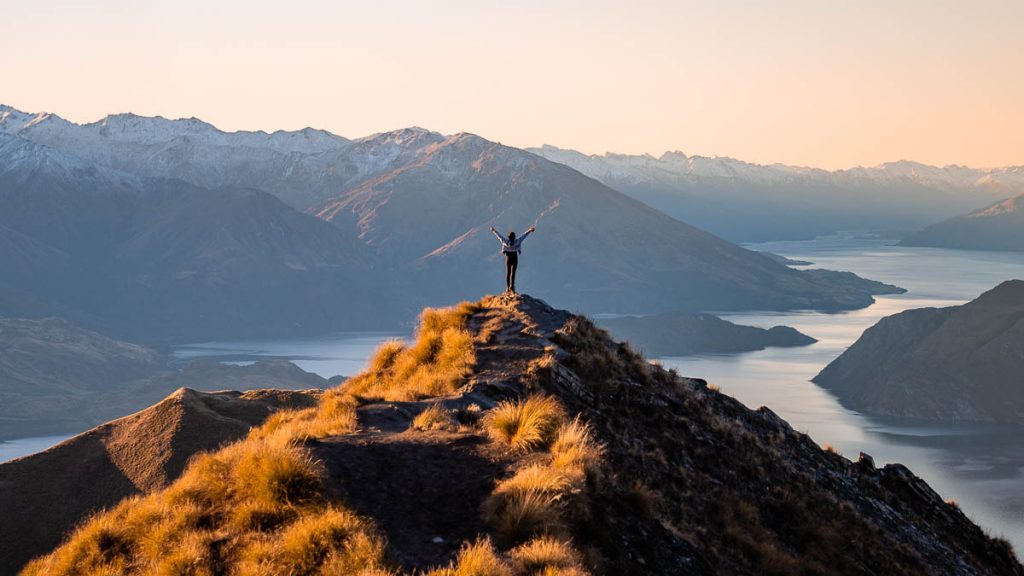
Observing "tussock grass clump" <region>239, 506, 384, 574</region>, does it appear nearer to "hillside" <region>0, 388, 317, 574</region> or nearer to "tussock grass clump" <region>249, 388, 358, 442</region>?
"tussock grass clump" <region>249, 388, 358, 442</region>

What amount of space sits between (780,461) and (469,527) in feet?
48.8

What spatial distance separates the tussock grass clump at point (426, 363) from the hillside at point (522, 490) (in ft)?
0.31

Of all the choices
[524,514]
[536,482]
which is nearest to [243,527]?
[524,514]

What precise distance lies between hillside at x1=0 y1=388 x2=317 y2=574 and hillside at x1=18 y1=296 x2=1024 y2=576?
9.47m

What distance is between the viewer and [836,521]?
26.0 meters

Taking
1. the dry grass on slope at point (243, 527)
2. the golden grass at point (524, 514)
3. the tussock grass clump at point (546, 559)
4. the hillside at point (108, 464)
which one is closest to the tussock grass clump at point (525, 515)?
the golden grass at point (524, 514)

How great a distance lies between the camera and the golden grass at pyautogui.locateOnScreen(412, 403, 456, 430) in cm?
2295

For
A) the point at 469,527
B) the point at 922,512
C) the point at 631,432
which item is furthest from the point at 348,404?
the point at 922,512

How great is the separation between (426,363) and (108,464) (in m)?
A: 15.1

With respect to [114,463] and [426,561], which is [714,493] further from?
[114,463]

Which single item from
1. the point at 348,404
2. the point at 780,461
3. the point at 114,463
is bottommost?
the point at 114,463

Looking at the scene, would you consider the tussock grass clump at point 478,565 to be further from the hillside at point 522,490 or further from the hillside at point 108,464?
the hillside at point 108,464

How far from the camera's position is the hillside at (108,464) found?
34594 mm

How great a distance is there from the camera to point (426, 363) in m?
31.4
